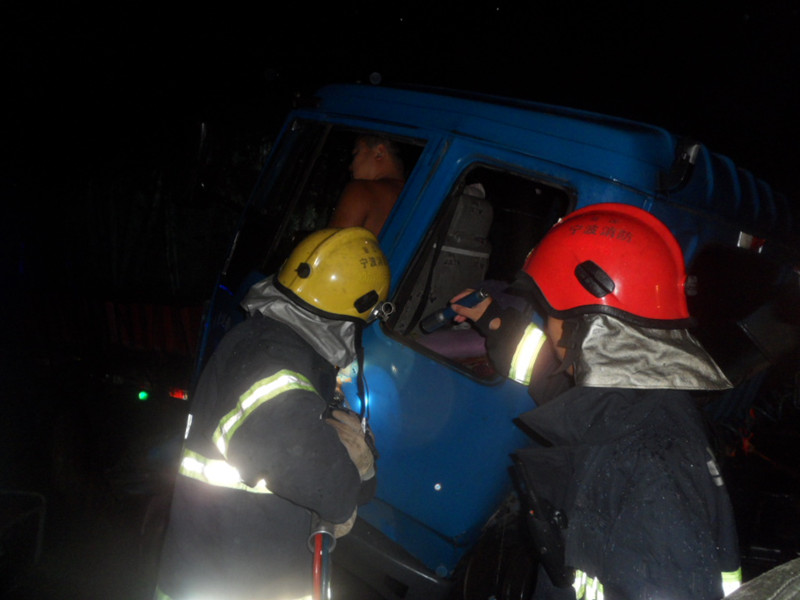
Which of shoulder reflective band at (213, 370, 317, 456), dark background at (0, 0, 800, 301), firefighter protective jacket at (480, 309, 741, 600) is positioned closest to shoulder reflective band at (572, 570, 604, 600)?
firefighter protective jacket at (480, 309, 741, 600)

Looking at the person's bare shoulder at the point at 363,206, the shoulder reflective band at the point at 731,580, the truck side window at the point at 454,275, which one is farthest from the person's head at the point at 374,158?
the shoulder reflective band at the point at 731,580

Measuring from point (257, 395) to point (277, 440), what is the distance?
142mm

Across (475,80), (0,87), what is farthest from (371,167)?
(475,80)

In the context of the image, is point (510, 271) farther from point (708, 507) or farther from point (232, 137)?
point (708, 507)

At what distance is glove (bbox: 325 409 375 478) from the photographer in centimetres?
174

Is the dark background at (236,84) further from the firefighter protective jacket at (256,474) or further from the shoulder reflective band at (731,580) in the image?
the shoulder reflective band at (731,580)

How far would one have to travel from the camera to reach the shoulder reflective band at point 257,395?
1443 millimetres

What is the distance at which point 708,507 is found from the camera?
120 cm

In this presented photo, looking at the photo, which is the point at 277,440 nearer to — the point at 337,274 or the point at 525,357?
the point at 337,274

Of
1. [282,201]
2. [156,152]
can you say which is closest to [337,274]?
[282,201]

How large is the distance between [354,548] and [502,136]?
188cm

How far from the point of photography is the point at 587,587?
52.3 inches

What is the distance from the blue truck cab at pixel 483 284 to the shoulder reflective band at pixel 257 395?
0.73 metres

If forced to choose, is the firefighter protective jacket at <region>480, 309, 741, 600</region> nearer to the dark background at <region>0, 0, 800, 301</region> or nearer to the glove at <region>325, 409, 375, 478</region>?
the glove at <region>325, 409, 375, 478</region>
